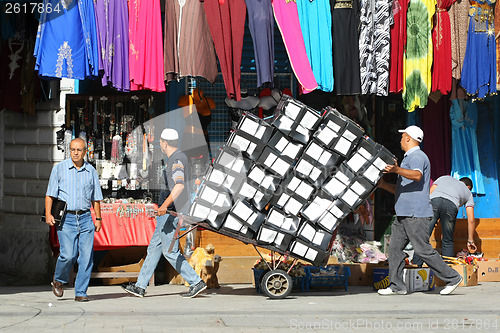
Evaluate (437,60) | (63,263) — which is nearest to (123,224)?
(63,263)

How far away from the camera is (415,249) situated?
9680 millimetres

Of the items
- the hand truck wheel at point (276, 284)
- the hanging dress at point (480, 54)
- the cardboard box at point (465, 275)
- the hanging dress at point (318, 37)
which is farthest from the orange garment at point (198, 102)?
the cardboard box at point (465, 275)

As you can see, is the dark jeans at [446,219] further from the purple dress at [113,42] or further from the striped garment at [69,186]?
the striped garment at [69,186]

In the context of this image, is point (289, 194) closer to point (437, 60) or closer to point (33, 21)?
point (437, 60)

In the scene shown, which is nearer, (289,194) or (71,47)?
(289,194)

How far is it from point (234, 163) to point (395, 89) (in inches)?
111

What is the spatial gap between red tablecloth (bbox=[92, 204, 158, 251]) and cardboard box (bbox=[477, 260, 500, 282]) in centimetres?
447

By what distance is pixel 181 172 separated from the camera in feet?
31.2

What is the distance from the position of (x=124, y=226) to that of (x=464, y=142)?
5025mm

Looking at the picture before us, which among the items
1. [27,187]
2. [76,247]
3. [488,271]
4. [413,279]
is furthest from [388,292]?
[27,187]

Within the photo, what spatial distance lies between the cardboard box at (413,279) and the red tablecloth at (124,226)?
3.08 meters

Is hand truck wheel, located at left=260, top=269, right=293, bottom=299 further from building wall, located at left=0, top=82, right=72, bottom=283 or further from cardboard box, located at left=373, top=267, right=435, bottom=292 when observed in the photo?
building wall, located at left=0, top=82, right=72, bottom=283

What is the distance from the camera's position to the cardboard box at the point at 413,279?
10.2 m

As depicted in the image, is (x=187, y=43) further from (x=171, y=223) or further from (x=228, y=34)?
(x=171, y=223)
